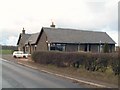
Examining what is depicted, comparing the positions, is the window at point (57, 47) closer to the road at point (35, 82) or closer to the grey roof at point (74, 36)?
the grey roof at point (74, 36)

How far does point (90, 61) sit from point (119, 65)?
425cm

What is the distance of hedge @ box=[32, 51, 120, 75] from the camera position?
18453 millimetres

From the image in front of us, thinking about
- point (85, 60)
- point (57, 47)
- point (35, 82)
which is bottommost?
point (35, 82)

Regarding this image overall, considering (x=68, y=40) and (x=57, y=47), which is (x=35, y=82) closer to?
(x=57, y=47)

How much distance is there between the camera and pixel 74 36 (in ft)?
187

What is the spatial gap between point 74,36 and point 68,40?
348 centimetres

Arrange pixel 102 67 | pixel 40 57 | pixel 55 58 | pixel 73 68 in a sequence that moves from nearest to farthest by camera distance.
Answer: pixel 102 67 < pixel 73 68 < pixel 55 58 < pixel 40 57

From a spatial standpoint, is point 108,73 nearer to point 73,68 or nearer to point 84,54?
point 84,54

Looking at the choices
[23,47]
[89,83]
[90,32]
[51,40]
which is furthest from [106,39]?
[89,83]

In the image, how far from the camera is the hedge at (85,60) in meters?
18.5

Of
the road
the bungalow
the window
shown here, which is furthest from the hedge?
the bungalow

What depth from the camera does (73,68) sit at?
79.6 ft

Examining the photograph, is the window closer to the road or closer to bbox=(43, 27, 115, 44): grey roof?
bbox=(43, 27, 115, 44): grey roof

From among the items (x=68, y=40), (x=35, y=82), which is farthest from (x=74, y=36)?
(x=35, y=82)
